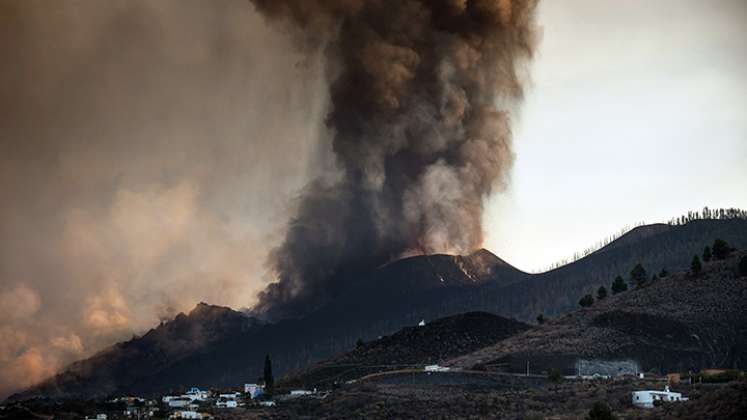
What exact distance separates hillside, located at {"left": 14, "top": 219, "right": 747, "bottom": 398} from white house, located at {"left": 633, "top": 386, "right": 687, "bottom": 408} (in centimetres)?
7903

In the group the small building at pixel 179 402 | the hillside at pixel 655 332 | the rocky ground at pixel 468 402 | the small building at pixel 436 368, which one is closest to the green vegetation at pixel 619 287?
the hillside at pixel 655 332

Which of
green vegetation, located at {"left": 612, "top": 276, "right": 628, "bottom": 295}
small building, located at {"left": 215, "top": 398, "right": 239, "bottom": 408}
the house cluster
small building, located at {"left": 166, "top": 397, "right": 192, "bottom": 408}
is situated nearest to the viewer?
small building, located at {"left": 215, "top": 398, "right": 239, "bottom": 408}

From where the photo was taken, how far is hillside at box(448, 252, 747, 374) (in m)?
103

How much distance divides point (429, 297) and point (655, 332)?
7858 cm

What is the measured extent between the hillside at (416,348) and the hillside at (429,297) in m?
A: 30.7

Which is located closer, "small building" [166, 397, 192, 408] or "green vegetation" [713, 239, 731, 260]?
"small building" [166, 397, 192, 408]

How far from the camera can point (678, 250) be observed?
160 metres

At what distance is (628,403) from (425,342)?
53.8 m

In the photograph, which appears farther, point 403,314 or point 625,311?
point 403,314

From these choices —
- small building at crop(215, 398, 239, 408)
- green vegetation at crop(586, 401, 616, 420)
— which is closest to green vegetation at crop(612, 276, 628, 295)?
small building at crop(215, 398, 239, 408)

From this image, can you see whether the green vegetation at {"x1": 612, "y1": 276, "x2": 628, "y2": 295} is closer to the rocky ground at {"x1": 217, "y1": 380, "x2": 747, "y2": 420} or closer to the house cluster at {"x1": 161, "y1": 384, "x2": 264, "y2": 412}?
the rocky ground at {"x1": 217, "y1": 380, "x2": 747, "y2": 420}

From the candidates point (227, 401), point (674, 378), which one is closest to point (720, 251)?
point (674, 378)

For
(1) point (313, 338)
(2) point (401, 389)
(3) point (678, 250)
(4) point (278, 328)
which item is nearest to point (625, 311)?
(2) point (401, 389)

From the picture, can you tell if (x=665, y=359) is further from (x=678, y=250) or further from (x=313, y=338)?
(x=313, y=338)
